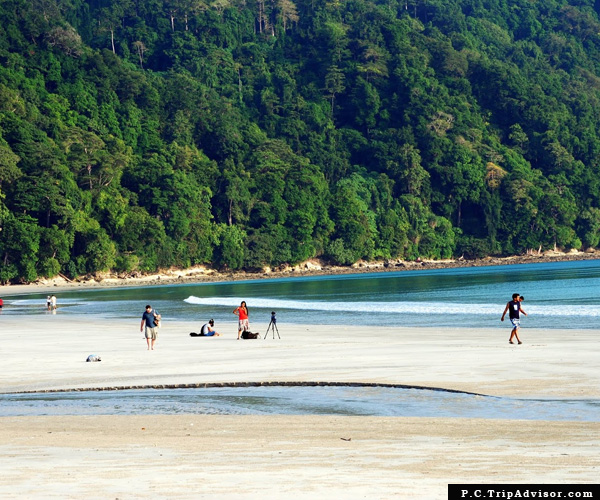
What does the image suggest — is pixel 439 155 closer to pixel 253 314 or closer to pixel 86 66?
pixel 86 66

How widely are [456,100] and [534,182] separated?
26933mm

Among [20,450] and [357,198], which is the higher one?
[357,198]

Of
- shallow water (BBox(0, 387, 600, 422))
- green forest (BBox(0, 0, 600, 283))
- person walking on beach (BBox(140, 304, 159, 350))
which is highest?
green forest (BBox(0, 0, 600, 283))

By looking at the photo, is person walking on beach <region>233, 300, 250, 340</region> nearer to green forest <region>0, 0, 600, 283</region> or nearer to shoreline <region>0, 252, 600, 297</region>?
shoreline <region>0, 252, 600, 297</region>

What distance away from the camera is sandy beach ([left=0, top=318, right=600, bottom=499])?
9.25m

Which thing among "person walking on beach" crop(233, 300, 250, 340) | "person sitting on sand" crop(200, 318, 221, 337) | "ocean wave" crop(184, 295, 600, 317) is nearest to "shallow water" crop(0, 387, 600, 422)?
"person walking on beach" crop(233, 300, 250, 340)

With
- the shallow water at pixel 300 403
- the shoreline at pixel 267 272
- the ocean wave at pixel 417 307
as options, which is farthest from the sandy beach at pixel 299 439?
the shoreline at pixel 267 272

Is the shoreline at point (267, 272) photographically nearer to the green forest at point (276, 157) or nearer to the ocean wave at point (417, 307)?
the green forest at point (276, 157)

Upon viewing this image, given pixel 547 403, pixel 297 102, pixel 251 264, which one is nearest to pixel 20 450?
pixel 547 403

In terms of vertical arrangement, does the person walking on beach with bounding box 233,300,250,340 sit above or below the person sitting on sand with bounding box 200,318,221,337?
above

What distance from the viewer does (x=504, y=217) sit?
16525 cm

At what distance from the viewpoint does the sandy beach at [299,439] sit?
9.25m

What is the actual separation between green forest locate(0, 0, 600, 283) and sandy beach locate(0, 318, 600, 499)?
92183 mm

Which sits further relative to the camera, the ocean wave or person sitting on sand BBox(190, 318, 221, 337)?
the ocean wave
